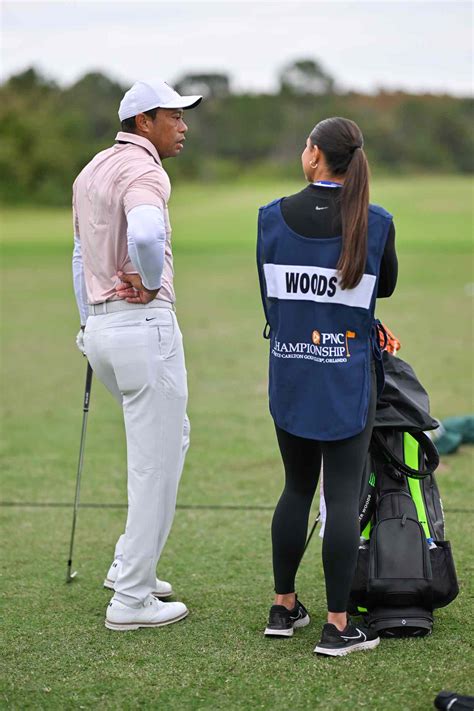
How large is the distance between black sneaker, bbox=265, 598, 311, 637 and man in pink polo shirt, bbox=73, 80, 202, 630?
17.6 inches

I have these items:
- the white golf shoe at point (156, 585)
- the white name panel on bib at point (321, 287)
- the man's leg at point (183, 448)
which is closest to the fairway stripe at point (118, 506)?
the white golf shoe at point (156, 585)

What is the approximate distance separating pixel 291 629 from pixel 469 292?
15.6 meters

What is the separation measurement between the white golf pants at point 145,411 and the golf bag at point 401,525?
801 mm

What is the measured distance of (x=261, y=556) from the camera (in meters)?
5.39

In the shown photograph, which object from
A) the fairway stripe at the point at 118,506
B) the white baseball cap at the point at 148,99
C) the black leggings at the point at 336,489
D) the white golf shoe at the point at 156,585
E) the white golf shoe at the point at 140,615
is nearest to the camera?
the black leggings at the point at 336,489

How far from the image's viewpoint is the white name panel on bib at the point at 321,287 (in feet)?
12.4

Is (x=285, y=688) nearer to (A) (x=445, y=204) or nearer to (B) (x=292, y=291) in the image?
(B) (x=292, y=291)

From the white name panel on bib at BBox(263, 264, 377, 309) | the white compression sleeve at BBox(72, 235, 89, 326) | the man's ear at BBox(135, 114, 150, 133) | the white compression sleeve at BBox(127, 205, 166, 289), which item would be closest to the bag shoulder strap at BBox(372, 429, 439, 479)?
the white name panel on bib at BBox(263, 264, 377, 309)

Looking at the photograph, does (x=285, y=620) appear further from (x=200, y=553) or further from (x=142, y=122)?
(x=142, y=122)

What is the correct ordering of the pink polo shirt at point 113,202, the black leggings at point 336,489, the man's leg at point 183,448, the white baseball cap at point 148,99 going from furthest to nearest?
the man's leg at point 183,448, the white baseball cap at point 148,99, the pink polo shirt at point 113,202, the black leggings at point 336,489

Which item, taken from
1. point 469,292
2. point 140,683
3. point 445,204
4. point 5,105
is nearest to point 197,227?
point 445,204

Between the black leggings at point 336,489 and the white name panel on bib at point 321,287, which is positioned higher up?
the white name panel on bib at point 321,287

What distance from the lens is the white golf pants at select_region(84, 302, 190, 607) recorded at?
13.8ft

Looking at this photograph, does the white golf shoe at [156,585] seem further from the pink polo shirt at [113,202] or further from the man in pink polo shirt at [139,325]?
the pink polo shirt at [113,202]
